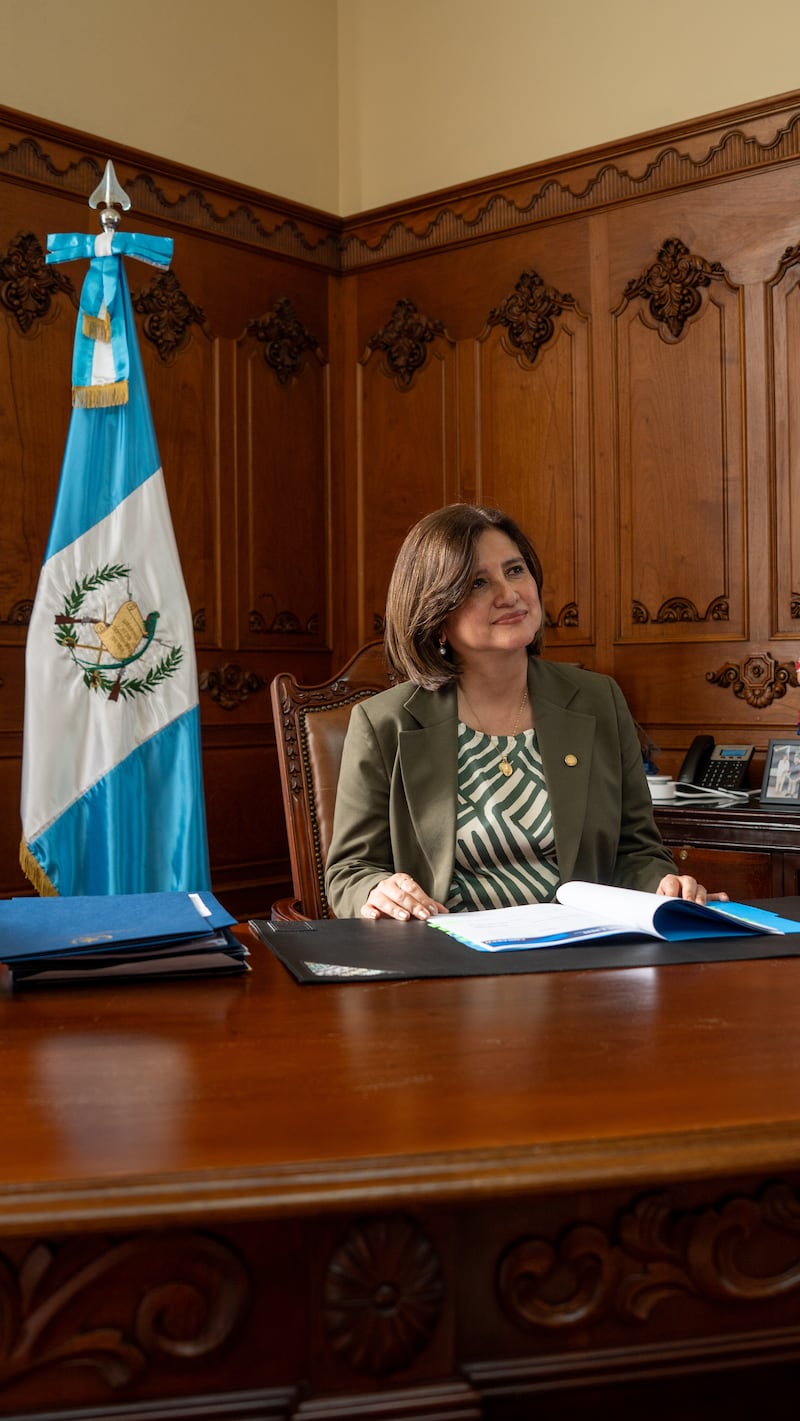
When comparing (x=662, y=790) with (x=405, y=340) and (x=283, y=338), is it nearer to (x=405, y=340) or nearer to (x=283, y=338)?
(x=405, y=340)

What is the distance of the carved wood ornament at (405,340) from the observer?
5094 millimetres

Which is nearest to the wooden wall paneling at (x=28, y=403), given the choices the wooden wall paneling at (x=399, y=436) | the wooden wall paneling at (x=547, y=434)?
the wooden wall paneling at (x=399, y=436)

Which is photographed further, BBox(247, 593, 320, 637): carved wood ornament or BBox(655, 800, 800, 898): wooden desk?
BBox(247, 593, 320, 637): carved wood ornament

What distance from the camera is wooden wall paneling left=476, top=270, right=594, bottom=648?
466 centimetres

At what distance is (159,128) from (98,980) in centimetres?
412

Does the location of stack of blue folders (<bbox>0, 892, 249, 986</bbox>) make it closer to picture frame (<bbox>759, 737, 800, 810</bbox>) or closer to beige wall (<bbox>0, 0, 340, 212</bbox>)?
picture frame (<bbox>759, 737, 800, 810</bbox>)

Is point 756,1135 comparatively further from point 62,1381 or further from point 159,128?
point 159,128

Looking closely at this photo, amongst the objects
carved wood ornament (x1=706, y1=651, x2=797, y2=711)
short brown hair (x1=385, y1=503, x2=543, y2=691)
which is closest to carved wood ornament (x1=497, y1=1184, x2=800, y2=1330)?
short brown hair (x1=385, y1=503, x2=543, y2=691)

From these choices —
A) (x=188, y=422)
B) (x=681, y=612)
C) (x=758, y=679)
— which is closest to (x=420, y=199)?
(x=188, y=422)

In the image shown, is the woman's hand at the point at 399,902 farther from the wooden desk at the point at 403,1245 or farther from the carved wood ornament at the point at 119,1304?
the carved wood ornament at the point at 119,1304

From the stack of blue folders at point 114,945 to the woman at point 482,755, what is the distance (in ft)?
2.10

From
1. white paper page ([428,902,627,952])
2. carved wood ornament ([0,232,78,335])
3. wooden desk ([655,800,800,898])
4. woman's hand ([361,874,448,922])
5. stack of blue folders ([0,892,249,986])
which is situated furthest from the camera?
carved wood ornament ([0,232,78,335])

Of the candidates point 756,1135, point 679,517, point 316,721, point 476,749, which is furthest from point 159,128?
point 756,1135

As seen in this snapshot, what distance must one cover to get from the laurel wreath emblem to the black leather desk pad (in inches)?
88.0
